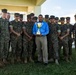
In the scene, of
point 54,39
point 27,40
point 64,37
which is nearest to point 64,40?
point 64,37

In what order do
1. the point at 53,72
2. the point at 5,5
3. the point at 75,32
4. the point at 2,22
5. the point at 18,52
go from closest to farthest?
1. the point at 53,72
2. the point at 2,22
3. the point at 18,52
4. the point at 75,32
5. the point at 5,5

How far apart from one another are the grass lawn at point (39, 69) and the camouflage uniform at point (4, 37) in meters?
0.50

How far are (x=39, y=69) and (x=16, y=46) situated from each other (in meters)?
1.54

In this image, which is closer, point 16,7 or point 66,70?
point 66,70

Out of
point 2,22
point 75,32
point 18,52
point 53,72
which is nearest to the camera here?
point 53,72

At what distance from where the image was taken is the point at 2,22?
9172 mm

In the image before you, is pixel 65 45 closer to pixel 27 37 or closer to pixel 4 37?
pixel 27 37

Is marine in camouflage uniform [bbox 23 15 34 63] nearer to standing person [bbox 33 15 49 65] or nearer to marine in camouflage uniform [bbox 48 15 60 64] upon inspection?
standing person [bbox 33 15 49 65]

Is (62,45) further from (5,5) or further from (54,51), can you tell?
(5,5)

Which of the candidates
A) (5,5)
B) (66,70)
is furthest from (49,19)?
(5,5)

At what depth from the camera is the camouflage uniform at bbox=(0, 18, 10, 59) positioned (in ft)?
30.1

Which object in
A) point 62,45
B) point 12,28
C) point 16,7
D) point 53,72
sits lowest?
point 53,72

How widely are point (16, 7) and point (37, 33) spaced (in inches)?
272

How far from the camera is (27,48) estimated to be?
10062mm
